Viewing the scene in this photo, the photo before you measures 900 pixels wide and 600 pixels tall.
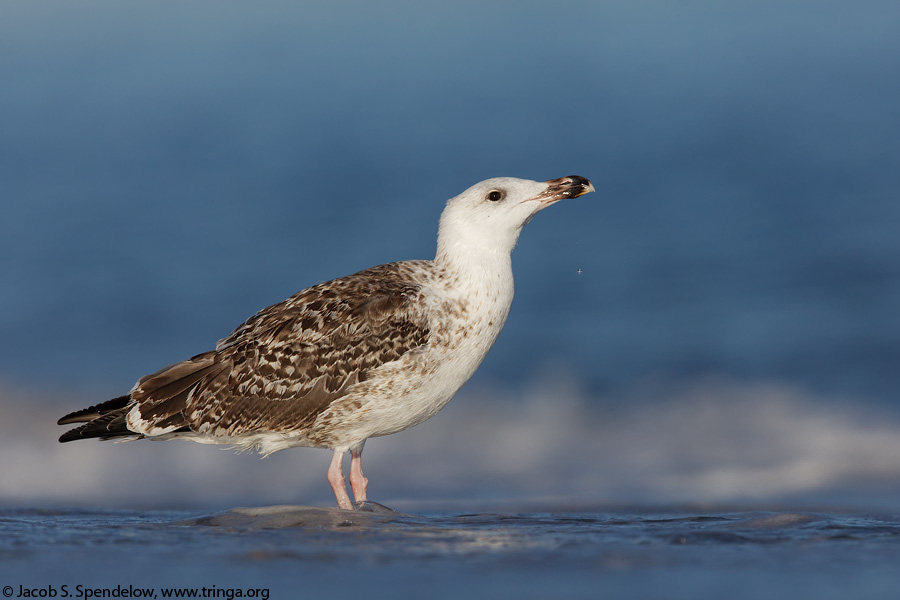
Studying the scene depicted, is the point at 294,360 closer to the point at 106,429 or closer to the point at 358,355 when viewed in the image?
the point at 358,355

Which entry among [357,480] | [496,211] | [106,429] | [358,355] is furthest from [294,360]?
[496,211]

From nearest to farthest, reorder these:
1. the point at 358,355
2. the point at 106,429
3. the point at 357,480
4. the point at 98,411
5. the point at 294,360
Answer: the point at 358,355 → the point at 294,360 → the point at 357,480 → the point at 106,429 → the point at 98,411

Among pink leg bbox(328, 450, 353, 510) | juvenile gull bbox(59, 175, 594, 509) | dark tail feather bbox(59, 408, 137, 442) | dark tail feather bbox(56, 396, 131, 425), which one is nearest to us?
juvenile gull bbox(59, 175, 594, 509)

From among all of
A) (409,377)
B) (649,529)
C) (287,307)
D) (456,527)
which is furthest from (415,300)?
(649,529)

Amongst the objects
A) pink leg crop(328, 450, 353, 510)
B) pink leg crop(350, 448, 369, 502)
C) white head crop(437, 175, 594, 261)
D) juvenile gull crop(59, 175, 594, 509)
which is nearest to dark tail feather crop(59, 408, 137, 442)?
juvenile gull crop(59, 175, 594, 509)

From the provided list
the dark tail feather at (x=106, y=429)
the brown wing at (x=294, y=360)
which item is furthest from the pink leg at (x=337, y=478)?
the dark tail feather at (x=106, y=429)

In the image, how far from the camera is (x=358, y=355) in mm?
9586

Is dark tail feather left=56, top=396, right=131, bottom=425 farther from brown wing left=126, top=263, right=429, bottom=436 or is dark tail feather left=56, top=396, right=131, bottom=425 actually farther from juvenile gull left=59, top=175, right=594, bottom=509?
brown wing left=126, top=263, right=429, bottom=436

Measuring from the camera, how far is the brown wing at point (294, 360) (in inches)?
377

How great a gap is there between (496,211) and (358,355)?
187 cm

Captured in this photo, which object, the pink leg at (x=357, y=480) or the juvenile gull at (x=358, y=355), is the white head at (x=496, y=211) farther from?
the pink leg at (x=357, y=480)

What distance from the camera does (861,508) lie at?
423 inches

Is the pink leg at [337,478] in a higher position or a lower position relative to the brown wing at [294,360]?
lower

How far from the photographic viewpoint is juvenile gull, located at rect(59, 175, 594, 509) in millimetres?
9531
